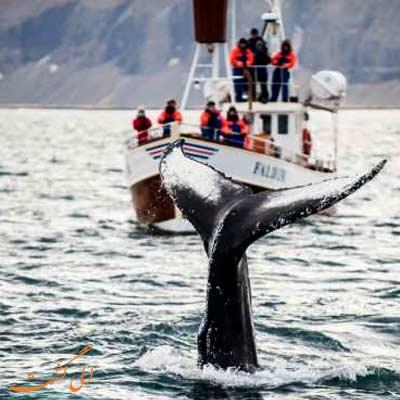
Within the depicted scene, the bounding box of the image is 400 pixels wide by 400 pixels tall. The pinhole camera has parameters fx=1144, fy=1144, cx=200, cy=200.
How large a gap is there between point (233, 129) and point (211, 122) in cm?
65

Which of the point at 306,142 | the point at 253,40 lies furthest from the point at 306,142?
the point at 253,40

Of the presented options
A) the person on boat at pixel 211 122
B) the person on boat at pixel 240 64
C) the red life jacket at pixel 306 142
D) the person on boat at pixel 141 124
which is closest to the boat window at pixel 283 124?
the person on boat at pixel 240 64

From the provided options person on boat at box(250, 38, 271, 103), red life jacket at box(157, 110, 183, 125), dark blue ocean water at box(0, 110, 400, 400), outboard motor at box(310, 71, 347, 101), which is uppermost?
person on boat at box(250, 38, 271, 103)

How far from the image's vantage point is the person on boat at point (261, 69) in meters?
28.5

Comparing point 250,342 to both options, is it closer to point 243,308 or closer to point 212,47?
point 243,308

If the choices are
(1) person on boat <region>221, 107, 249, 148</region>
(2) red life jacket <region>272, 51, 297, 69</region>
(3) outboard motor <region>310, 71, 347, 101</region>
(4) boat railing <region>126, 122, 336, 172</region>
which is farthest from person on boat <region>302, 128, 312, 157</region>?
(1) person on boat <region>221, 107, 249, 148</region>

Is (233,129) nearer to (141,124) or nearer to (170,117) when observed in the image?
(170,117)

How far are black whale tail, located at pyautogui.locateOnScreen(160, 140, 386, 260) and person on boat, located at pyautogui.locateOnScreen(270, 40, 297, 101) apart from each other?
18.5 meters

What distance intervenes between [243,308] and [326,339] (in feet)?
12.4

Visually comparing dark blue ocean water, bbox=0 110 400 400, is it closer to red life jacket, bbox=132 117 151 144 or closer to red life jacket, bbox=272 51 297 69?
red life jacket, bbox=132 117 151 144

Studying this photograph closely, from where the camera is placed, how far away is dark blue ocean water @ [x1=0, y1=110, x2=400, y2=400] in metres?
10.9

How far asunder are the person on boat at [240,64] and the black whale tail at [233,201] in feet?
59.0

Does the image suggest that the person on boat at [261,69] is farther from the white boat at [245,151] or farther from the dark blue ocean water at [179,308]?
the dark blue ocean water at [179,308]

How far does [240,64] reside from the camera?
28.2 m
